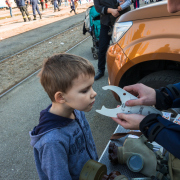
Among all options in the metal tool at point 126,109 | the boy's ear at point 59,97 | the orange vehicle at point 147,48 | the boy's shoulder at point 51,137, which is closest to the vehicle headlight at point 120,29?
the orange vehicle at point 147,48

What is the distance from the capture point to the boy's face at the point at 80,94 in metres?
1.20

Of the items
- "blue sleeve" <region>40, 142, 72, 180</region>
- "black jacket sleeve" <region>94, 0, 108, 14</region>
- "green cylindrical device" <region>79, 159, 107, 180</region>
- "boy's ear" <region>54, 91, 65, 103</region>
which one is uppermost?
"black jacket sleeve" <region>94, 0, 108, 14</region>

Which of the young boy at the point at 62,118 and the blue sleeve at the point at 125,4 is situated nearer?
the young boy at the point at 62,118

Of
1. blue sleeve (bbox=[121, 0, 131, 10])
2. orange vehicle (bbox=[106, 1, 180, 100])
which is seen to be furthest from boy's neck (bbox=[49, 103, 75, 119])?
blue sleeve (bbox=[121, 0, 131, 10])

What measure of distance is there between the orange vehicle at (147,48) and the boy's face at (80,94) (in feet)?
3.20

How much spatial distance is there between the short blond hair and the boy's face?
26 mm

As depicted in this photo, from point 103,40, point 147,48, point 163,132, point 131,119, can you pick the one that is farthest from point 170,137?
point 103,40

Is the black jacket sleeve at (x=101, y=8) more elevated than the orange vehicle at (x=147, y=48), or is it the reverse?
the black jacket sleeve at (x=101, y=8)

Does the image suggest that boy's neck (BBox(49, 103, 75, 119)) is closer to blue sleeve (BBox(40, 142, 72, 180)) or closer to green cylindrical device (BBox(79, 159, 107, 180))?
blue sleeve (BBox(40, 142, 72, 180))

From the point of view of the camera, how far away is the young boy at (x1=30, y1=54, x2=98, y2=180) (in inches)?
44.8

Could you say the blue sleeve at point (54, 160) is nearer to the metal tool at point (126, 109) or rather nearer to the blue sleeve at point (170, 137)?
the metal tool at point (126, 109)

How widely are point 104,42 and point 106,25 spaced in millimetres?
312

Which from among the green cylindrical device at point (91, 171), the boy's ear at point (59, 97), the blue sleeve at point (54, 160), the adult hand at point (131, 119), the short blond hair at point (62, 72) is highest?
the short blond hair at point (62, 72)

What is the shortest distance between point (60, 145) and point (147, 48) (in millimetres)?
1334
